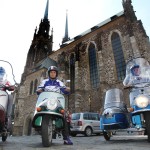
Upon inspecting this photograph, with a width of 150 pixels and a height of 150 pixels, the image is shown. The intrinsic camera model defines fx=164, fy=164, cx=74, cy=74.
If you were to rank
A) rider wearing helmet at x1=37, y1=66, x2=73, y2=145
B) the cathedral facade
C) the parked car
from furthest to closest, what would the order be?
the cathedral facade
the parked car
rider wearing helmet at x1=37, y1=66, x2=73, y2=145

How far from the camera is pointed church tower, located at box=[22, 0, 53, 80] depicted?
106 feet

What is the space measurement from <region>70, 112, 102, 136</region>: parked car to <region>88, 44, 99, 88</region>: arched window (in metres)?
8.51

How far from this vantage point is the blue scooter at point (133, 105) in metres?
3.74

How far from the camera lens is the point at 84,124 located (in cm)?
976

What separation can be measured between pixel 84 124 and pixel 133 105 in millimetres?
6204

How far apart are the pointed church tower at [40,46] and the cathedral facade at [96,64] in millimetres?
8009

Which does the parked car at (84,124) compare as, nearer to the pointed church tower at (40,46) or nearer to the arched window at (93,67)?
the arched window at (93,67)

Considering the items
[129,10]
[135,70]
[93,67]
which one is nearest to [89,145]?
[135,70]

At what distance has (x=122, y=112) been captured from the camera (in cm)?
466

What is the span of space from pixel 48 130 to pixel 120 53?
16.0 metres

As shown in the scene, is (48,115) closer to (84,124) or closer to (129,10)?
(84,124)

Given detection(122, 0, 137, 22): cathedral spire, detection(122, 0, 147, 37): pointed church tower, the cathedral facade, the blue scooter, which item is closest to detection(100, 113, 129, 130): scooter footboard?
the blue scooter

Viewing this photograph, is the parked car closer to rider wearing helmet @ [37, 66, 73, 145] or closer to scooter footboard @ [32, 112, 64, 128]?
rider wearing helmet @ [37, 66, 73, 145]

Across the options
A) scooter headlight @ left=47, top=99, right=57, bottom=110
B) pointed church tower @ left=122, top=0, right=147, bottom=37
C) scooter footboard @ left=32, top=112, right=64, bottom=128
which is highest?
pointed church tower @ left=122, top=0, right=147, bottom=37
